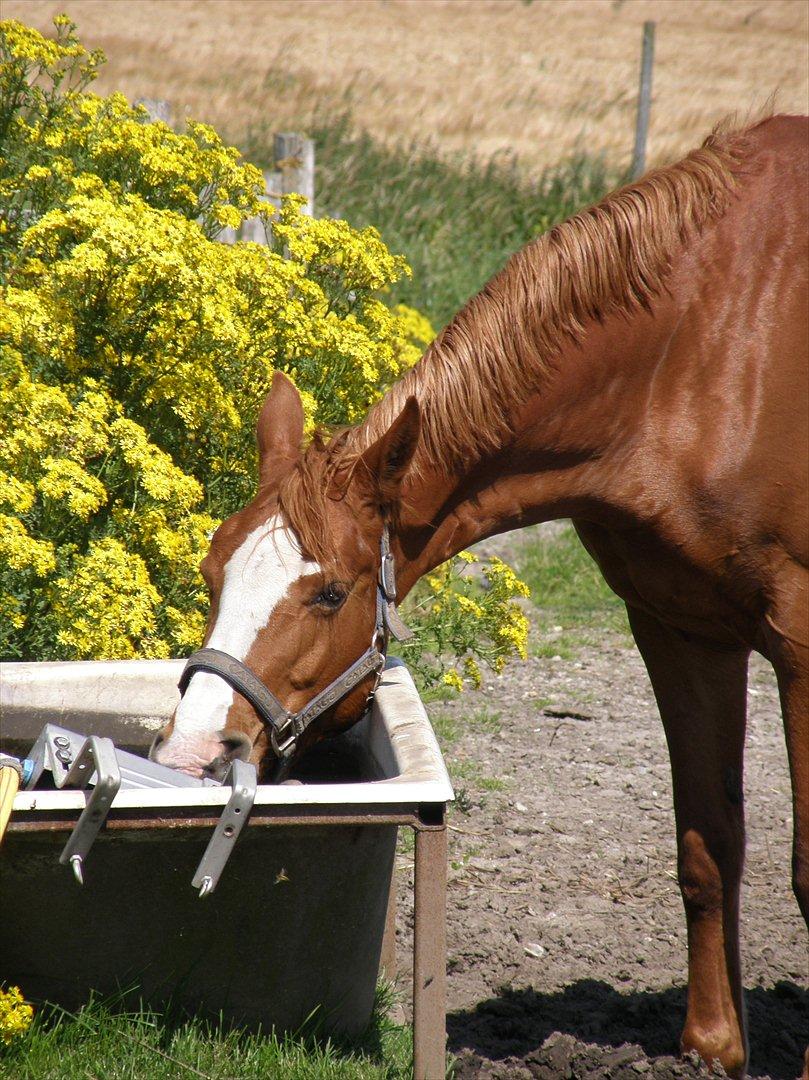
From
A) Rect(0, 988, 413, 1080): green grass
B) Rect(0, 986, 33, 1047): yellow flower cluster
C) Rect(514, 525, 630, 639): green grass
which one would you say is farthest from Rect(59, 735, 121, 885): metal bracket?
Rect(514, 525, 630, 639): green grass

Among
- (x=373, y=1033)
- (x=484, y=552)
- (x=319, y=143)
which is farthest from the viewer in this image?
(x=319, y=143)

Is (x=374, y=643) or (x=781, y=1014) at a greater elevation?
(x=374, y=643)

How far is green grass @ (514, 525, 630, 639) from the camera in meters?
5.37

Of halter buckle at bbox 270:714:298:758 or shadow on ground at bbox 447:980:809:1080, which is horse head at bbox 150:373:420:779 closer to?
halter buckle at bbox 270:714:298:758

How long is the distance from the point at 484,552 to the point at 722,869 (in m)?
3.80

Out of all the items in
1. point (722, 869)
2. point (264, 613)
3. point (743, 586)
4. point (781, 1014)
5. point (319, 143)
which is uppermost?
point (319, 143)

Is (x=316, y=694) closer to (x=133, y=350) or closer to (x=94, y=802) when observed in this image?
(x=94, y=802)

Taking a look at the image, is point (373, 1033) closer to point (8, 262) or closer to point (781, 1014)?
point (781, 1014)

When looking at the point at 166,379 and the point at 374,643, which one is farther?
the point at 166,379

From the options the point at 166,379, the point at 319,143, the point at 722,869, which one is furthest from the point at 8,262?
the point at 319,143

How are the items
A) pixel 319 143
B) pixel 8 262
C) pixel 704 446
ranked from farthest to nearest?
pixel 319 143, pixel 8 262, pixel 704 446

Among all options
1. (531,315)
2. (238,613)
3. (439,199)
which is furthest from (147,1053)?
(439,199)

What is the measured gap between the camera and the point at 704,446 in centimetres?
220

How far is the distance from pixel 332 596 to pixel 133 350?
1.39 m
